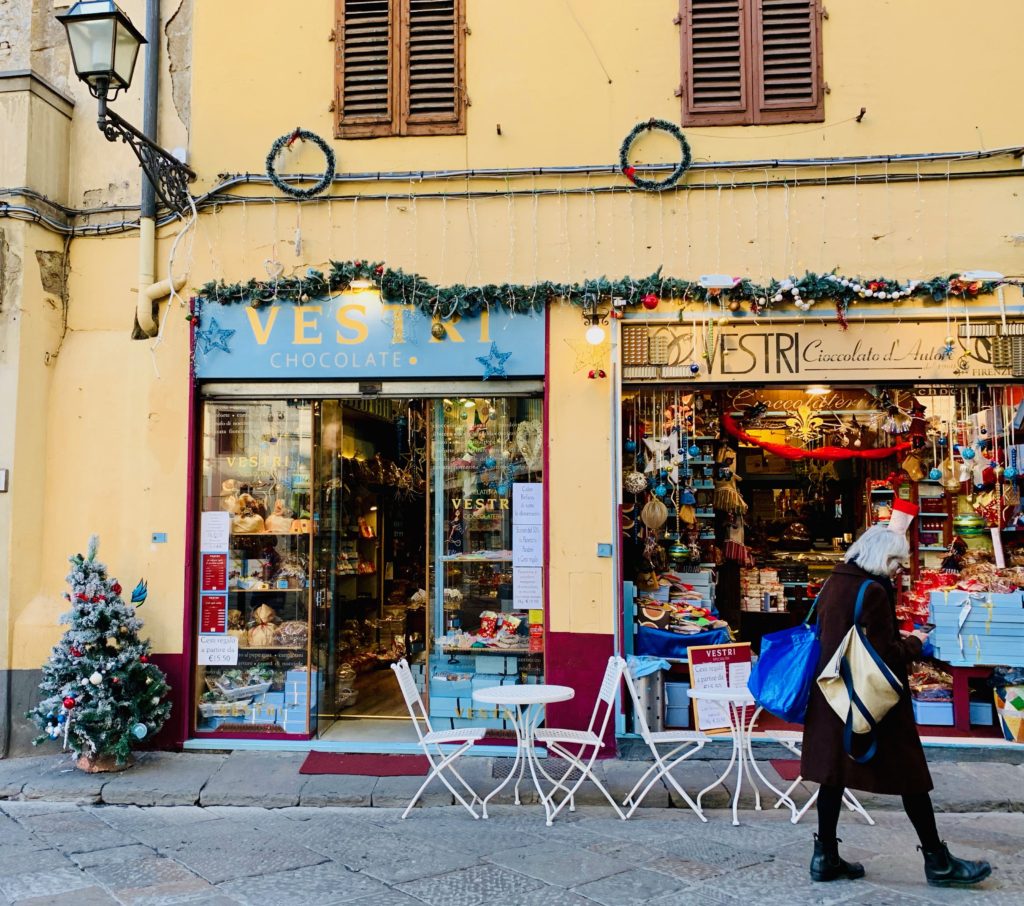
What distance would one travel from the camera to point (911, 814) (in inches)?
172

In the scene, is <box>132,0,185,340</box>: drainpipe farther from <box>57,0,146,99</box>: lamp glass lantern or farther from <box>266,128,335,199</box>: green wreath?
<box>57,0,146,99</box>: lamp glass lantern

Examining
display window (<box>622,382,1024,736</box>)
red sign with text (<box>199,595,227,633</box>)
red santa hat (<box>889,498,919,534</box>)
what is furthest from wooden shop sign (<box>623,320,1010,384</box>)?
red sign with text (<box>199,595,227,633</box>)

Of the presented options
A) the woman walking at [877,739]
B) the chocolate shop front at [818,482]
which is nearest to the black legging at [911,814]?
the woman walking at [877,739]

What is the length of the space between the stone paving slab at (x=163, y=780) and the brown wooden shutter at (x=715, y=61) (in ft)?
21.0

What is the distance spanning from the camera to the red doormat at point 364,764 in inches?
257

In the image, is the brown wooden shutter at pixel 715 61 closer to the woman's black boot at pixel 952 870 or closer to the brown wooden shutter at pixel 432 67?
the brown wooden shutter at pixel 432 67

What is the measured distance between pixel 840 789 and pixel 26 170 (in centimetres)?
748

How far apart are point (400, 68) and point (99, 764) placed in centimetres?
609

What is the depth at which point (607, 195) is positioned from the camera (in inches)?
285

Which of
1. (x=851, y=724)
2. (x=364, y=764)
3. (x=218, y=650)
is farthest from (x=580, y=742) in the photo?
(x=218, y=650)

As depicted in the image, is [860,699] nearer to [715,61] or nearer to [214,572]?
[214,572]

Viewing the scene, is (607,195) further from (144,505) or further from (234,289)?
(144,505)

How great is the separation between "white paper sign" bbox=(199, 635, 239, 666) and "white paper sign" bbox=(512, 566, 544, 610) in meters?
2.42

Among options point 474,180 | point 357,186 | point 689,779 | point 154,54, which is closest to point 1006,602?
point 689,779
